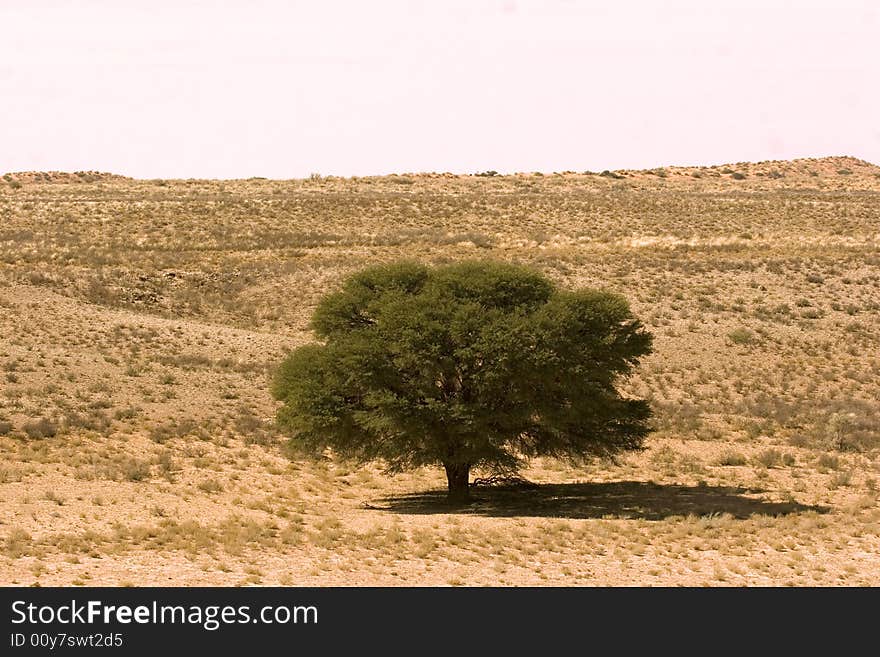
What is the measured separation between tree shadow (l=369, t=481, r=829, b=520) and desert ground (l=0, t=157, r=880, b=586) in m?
0.17

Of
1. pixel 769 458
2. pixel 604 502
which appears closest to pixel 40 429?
pixel 604 502

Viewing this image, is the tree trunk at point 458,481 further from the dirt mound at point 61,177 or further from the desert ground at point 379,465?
the dirt mound at point 61,177

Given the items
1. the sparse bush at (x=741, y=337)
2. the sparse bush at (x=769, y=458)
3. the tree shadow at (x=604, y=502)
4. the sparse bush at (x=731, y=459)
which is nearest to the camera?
the tree shadow at (x=604, y=502)

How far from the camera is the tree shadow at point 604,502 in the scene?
32.5 metres

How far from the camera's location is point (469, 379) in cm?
3362

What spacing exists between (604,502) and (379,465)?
389 inches

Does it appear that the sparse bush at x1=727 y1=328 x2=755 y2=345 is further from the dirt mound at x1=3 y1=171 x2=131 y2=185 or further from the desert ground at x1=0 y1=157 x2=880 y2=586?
the dirt mound at x1=3 y1=171 x2=131 y2=185

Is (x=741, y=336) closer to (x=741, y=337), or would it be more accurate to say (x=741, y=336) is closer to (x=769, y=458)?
(x=741, y=337)

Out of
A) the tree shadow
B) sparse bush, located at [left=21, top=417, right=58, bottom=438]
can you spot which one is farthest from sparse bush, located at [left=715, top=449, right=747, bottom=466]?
sparse bush, located at [left=21, top=417, right=58, bottom=438]

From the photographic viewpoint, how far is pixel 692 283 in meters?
75.3

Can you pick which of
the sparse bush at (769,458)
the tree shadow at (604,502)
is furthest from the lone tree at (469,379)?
the sparse bush at (769,458)

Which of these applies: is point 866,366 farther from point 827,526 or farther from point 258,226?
point 258,226

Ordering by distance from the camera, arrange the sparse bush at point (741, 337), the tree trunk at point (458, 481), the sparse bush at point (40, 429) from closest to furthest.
→ 1. the tree trunk at point (458, 481)
2. the sparse bush at point (40, 429)
3. the sparse bush at point (741, 337)

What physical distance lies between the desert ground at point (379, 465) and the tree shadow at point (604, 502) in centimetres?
17
